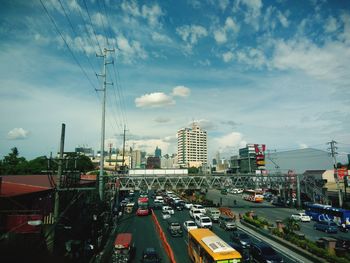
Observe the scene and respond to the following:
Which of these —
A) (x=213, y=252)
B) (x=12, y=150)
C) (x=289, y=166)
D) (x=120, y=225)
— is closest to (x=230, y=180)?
(x=120, y=225)

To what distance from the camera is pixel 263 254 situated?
965 inches

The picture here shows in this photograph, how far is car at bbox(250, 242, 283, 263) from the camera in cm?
2372

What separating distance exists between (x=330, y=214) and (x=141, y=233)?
3491 cm

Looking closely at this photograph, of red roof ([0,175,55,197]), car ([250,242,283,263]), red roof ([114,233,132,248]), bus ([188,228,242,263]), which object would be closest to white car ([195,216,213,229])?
car ([250,242,283,263])

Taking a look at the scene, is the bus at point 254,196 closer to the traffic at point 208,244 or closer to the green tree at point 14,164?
the traffic at point 208,244

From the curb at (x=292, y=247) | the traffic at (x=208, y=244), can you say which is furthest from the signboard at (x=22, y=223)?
the curb at (x=292, y=247)

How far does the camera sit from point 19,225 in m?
21.8

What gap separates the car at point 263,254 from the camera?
77.8ft

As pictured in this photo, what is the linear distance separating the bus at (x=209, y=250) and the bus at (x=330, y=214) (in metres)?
32.5

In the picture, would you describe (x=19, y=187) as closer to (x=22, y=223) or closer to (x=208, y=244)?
(x=22, y=223)

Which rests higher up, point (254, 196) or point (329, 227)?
point (329, 227)

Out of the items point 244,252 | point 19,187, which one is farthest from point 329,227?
point 19,187

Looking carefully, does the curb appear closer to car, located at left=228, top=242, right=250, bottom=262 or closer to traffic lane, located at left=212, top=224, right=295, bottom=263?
traffic lane, located at left=212, top=224, right=295, bottom=263

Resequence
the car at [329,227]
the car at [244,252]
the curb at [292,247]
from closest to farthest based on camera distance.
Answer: the curb at [292,247]
the car at [244,252]
the car at [329,227]
